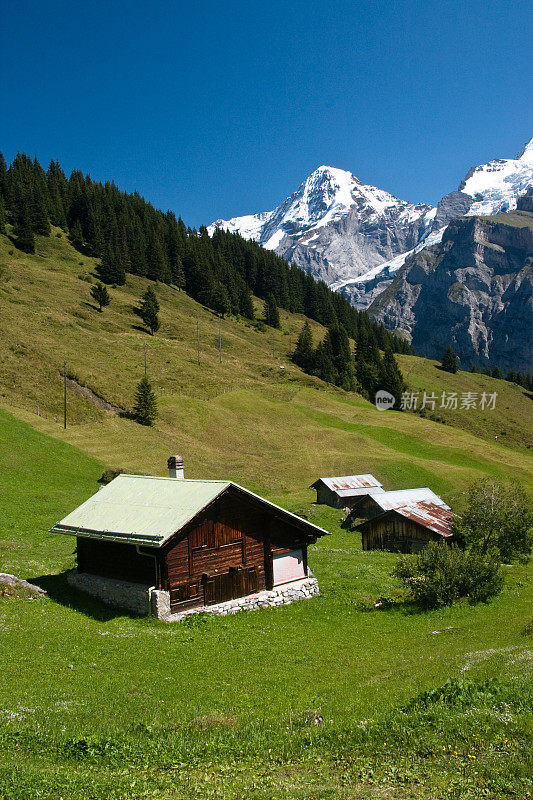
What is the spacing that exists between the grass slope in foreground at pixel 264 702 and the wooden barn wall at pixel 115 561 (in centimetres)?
150

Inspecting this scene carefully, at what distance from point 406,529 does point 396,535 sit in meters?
1.11

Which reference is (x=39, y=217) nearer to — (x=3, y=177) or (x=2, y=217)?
(x=2, y=217)

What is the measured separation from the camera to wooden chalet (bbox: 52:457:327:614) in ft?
78.4

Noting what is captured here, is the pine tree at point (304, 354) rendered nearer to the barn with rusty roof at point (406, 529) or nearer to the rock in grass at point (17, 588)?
the barn with rusty roof at point (406, 529)

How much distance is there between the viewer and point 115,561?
2555cm

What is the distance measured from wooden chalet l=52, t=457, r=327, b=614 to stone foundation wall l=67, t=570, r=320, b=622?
0.98ft

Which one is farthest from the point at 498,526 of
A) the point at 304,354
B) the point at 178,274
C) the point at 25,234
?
the point at 178,274

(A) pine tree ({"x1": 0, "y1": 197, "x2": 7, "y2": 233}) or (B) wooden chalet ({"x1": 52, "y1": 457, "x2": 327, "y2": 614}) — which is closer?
Answer: (B) wooden chalet ({"x1": 52, "y1": 457, "x2": 327, "y2": 614})

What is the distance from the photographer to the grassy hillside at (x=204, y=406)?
2817 inches

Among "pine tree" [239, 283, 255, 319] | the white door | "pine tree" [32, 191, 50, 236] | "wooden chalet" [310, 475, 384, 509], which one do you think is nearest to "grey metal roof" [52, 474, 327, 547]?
the white door

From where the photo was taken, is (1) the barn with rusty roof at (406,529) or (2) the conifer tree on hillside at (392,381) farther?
(2) the conifer tree on hillside at (392,381)

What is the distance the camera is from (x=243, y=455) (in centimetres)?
7806

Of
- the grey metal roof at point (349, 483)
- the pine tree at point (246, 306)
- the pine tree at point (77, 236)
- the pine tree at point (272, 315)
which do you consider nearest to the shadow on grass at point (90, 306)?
the pine tree at point (77, 236)

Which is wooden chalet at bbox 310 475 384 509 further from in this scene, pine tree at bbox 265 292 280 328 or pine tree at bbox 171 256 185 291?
pine tree at bbox 171 256 185 291
